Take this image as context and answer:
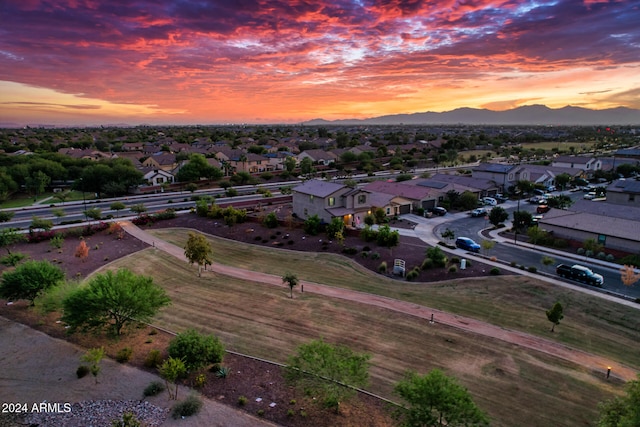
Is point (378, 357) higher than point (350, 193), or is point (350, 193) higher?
point (350, 193)

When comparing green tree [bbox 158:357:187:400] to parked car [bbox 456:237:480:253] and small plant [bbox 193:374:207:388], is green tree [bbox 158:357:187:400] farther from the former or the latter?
parked car [bbox 456:237:480:253]

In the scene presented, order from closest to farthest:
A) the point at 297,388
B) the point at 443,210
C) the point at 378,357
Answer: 1. the point at 297,388
2. the point at 378,357
3. the point at 443,210

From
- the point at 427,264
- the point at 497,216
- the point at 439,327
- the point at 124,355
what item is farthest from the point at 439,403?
the point at 497,216

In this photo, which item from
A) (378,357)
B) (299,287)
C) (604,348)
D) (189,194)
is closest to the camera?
(378,357)

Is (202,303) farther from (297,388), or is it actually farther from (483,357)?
(483,357)

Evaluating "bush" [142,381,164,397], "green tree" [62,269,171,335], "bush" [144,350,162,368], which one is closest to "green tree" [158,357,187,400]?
"bush" [142,381,164,397]

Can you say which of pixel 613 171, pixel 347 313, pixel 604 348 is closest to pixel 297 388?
pixel 347 313

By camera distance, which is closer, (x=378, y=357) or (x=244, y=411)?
(x=244, y=411)
